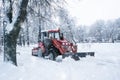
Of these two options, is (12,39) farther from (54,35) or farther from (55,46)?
(54,35)

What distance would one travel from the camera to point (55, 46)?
1877cm

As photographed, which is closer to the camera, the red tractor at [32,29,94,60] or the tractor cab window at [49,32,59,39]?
the red tractor at [32,29,94,60]

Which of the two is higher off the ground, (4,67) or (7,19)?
(7,19)

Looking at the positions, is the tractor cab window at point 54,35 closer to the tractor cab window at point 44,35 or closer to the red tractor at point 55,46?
the red tractor at point 55,46

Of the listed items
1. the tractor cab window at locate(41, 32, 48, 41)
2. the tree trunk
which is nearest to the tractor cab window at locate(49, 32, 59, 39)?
the tractor cab window at locate(41, 32, 48, 41)

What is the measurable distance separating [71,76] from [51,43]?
9.08m

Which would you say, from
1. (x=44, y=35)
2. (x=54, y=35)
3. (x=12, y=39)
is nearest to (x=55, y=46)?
(x=54, y=35)

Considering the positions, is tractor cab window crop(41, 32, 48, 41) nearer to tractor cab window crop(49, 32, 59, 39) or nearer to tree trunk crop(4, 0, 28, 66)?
tractor cab window crop(49, 32, 59, 39)

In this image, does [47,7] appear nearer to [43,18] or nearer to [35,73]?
[43,18]

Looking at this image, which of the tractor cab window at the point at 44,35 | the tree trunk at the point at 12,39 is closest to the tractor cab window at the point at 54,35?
the tractor cab window at the point at 44,35

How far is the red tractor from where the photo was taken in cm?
1841

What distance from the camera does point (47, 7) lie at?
12305mm

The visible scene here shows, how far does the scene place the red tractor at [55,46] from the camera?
18406 mm

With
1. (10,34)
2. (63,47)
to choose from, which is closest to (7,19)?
(10,34)
